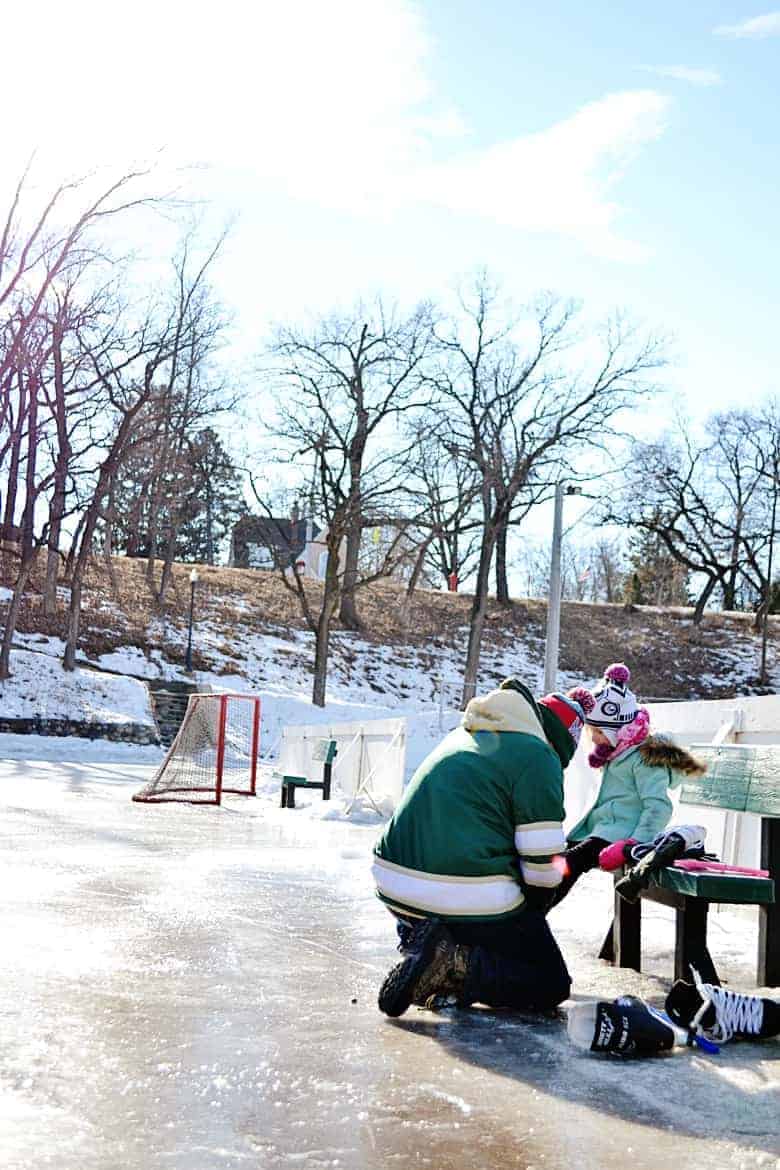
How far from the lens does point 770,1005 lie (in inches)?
185

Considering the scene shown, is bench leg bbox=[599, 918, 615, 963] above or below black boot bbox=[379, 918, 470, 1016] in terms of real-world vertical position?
below

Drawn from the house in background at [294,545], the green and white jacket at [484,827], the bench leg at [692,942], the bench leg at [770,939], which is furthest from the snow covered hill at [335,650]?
the green and white jacket at [484,827]

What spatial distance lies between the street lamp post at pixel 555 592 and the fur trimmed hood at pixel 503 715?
20814mm

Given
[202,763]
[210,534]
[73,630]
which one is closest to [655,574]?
[210,534]

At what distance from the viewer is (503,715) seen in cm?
518

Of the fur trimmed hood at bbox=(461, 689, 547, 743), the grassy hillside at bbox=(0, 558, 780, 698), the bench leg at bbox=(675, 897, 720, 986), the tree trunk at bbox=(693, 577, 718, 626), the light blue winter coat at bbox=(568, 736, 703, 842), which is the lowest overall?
the bench leg at bbox=(675, 897, 720, 986)

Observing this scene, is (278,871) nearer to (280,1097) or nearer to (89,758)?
(280,1097)

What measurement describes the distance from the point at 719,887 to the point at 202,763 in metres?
16.1

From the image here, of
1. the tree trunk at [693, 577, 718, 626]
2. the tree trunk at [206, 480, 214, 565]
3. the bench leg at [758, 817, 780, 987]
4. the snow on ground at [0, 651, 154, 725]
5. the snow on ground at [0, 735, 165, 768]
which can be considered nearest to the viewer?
the bench leg at [758, 817, 780, 987]

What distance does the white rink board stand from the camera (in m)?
15.3

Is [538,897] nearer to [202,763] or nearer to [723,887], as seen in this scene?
[723,887]

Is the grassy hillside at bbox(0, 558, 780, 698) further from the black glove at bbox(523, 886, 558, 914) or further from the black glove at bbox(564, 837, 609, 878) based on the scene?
the black glove at bbox(523, 886, 558, 914)

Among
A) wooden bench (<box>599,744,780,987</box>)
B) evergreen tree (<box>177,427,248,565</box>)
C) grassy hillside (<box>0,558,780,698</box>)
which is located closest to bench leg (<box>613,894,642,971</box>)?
wooden bench (<box>599,744,780,987</box>)

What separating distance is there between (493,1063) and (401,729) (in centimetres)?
1108
